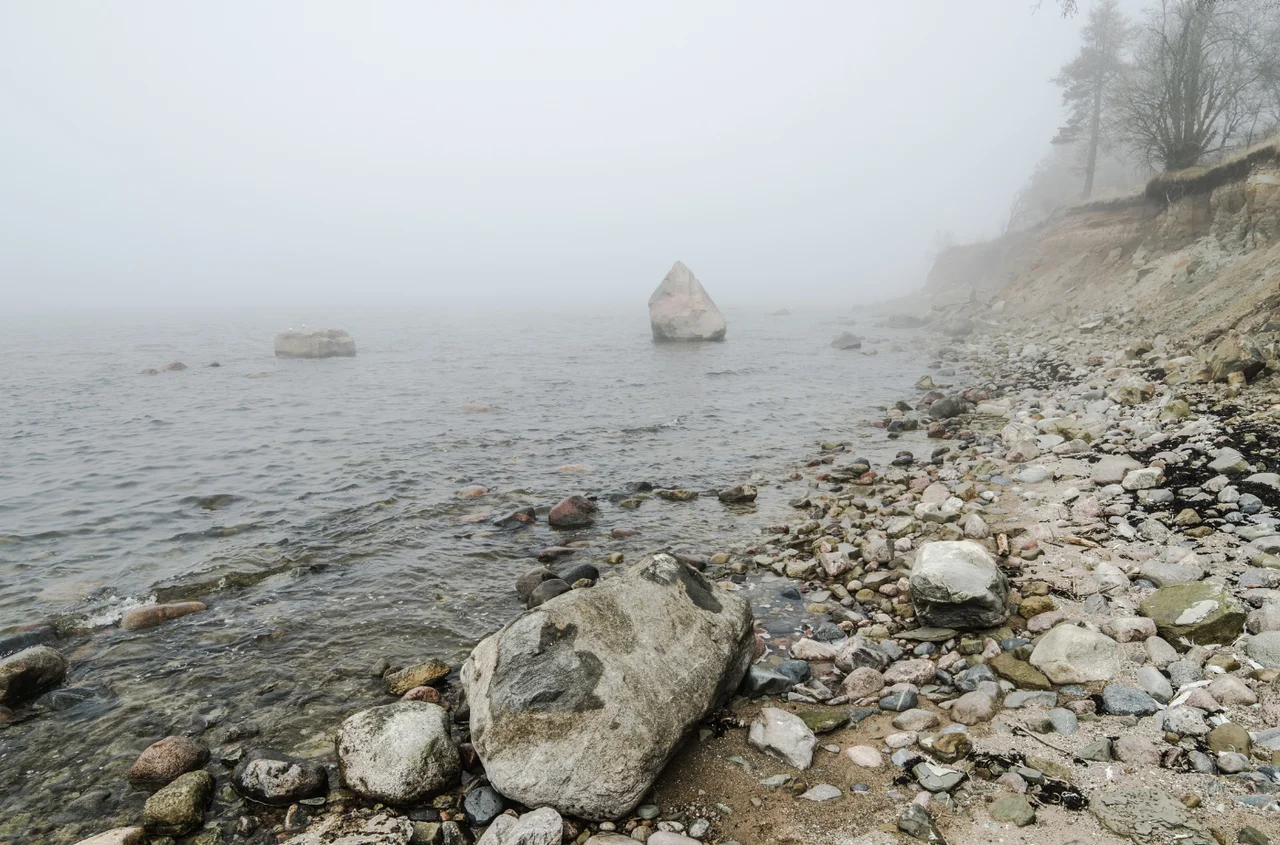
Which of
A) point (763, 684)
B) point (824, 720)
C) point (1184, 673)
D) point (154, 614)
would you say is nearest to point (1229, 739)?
point (1184, 673)

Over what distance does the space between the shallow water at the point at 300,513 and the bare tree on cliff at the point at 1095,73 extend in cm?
3184

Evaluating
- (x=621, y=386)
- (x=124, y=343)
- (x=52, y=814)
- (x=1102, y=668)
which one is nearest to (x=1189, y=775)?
(x=1102, y=668)

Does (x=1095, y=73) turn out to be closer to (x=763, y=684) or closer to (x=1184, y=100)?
(x=1184, y=100)

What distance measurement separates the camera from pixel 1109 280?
88.1ft

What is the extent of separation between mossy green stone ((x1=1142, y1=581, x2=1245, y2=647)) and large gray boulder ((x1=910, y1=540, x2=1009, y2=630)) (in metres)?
1.11

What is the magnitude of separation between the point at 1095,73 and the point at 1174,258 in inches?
1285

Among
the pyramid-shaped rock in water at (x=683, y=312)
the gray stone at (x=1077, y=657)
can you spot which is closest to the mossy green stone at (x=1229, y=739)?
the gray stone at (x=1077, y=657)

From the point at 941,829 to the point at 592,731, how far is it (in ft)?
7.21

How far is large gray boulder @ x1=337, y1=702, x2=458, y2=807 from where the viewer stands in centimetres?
453

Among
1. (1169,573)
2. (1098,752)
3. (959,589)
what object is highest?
(1169,573)

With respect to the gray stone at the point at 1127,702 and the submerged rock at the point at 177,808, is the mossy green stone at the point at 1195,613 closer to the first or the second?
the gray stone at the point at 1127,702

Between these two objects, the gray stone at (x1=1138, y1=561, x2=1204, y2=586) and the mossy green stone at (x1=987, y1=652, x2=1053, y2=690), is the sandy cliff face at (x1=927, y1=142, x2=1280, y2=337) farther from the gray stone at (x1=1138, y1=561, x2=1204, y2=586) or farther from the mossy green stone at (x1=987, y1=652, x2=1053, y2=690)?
the mossy green stone at (x1=987, y1=652, x2=1053, y2=690)

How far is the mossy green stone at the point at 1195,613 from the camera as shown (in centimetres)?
473

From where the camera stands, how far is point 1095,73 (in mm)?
44750
